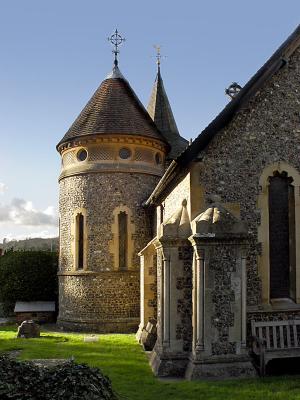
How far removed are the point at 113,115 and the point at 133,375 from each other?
11.6 m

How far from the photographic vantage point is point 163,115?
27719mm

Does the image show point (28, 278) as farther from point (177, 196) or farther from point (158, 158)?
point (177, 196)

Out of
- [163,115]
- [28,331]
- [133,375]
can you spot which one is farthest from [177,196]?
[163,115]

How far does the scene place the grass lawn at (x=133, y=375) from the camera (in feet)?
30.0

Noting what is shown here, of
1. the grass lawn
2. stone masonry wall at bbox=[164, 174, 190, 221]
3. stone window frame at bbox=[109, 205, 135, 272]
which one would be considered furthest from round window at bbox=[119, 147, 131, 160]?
the grass lawn

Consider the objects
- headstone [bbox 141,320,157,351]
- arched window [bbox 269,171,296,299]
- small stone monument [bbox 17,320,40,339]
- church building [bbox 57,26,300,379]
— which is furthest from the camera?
small stone monument [bbox 17,320,40,339]

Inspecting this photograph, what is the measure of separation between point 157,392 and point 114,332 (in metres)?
9.36

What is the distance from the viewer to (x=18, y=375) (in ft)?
26.9

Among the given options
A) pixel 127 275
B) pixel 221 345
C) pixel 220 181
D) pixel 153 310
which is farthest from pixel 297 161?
pixel 127 275

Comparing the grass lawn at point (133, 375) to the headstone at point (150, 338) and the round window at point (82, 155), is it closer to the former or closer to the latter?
the headstone at point (150, 338)

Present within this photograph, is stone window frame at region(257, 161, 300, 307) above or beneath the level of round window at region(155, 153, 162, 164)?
beneath

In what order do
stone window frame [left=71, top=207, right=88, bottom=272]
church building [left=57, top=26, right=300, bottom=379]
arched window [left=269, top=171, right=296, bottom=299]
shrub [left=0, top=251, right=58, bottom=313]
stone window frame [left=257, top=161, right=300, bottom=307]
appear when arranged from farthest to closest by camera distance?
1. shrub [left=0, top=251, right=58, bottom=313]
2. stone window frame [left=71, top=207, right=88, bottom=272]
3. arched window [left=269, top=171, right=296, bottom=299]
4. stone window frame [left=257, top=161, right=300, bottom=307]
5. church building [left=57, top=26, right=300, bottom=379]

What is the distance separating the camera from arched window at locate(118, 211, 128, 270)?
19.4m

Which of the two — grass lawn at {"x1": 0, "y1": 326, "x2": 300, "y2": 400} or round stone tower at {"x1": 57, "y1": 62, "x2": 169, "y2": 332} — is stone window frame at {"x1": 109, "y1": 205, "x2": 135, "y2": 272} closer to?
round stone tower at {"x1": 57, "y1": 62, "x2": 169, "y2": 332}
